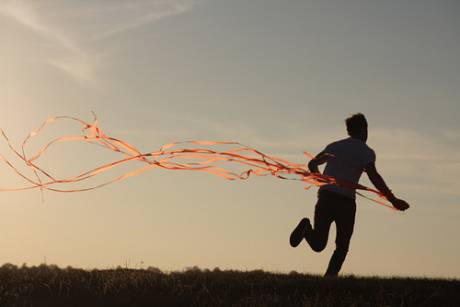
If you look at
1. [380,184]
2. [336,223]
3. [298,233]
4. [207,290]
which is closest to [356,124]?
[380,184]

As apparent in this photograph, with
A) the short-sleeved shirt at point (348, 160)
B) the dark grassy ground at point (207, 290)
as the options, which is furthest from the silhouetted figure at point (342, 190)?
the dark grassy ground at point (207, 290)

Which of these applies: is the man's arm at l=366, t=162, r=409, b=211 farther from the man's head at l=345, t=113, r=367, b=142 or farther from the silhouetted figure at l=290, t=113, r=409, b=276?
the man's head at l=345, t=113, r=367, b=142

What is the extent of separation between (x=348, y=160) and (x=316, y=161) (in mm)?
499

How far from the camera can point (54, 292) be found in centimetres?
1084

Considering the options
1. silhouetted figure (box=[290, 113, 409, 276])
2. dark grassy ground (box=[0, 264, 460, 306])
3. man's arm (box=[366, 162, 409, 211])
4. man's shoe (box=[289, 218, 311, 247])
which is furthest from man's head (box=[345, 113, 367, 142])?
dark grassy ground (box=[0, 264, 460, 306])

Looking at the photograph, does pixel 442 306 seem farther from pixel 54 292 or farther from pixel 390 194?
pixel 54 292

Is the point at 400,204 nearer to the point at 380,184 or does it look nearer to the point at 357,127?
the point at 380,184

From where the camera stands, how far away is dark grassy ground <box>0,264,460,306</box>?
10211 mm

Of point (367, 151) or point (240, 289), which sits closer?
point (240, 289)

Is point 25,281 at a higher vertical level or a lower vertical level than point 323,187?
lower

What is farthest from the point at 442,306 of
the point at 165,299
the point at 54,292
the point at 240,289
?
the point at 54,292

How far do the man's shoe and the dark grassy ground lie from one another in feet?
1.77

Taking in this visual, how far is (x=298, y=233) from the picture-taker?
1207cm

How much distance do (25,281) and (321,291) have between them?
441 centimetres
